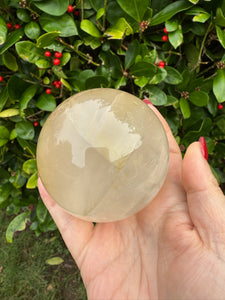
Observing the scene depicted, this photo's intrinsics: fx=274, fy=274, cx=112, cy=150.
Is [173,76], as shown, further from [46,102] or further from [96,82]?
[46,102]

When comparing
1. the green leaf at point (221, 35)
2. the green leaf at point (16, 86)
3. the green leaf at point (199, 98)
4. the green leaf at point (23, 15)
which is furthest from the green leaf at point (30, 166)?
the green leaf at point (221, 35)

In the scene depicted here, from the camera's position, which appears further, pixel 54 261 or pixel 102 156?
pixel 54 261

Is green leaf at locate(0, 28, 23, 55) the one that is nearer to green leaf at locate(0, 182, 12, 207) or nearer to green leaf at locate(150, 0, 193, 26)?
green leaf at locate(150, 0, 193, 26)

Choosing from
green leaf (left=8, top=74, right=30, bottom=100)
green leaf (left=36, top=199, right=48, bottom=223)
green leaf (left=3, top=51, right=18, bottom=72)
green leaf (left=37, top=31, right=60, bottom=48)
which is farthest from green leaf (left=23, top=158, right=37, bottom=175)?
green leaf (left=37, top=31, right=60, bottom=48)

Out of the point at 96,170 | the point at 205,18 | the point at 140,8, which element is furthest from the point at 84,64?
the point at 96,170

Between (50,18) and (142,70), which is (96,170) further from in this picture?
(50,18)

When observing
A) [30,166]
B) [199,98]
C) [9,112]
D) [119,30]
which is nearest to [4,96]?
[9,112]

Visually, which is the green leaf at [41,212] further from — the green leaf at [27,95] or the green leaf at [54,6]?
the green leaf at [54,6]
